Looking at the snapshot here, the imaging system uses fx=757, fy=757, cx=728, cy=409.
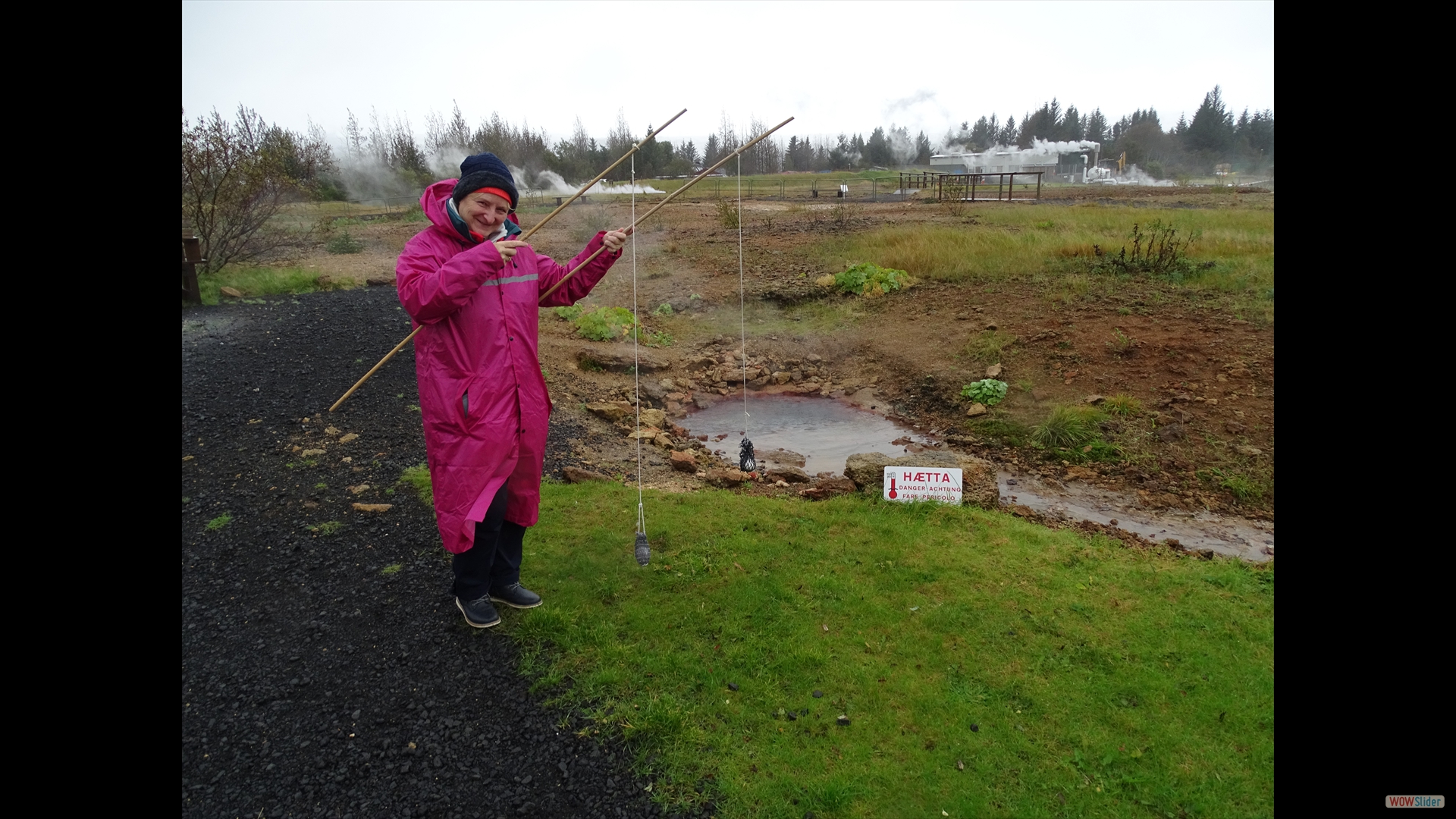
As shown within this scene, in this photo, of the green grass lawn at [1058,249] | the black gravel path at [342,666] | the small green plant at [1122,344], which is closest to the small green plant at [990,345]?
the small green plant at [1122,344]

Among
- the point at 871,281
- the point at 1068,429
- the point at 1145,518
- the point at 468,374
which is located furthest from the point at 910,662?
the point at 871,281

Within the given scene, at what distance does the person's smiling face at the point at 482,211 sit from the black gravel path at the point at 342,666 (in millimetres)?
1921

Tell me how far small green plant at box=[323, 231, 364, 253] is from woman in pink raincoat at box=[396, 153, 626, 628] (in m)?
16.5

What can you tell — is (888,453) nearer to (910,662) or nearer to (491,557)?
(910,662)

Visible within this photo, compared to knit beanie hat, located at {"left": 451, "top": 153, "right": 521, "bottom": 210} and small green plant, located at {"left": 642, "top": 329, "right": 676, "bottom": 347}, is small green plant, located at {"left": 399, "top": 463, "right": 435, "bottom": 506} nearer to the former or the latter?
knit beanie hat, located at {"left": 451, "top": 153, "right": 521, "bottom": 210}

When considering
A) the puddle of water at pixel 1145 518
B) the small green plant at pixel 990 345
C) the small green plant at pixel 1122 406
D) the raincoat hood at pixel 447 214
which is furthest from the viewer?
the small green plant at pixel 990 345

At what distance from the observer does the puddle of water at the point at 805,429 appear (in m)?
7.21

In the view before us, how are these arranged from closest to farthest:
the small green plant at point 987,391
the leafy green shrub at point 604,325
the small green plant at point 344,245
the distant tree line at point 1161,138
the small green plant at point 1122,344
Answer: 1. the small green plant at point 987,391
2. the small green plant at point 1122,344
3. the leafy green shrub at point 604,325
4. the small green plant at point 344,245
5. the distant tree line at point 1161,138

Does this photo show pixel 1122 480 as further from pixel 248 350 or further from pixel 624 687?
pixel 248 350

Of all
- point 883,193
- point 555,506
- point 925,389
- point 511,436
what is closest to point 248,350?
point 555,506

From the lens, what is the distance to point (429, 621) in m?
3.83

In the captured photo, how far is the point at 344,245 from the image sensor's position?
1816cm

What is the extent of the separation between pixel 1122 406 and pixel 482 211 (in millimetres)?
6354

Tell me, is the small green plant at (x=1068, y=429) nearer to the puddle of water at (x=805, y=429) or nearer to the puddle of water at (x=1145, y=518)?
the puddle of water at (x=1145, y=518)
